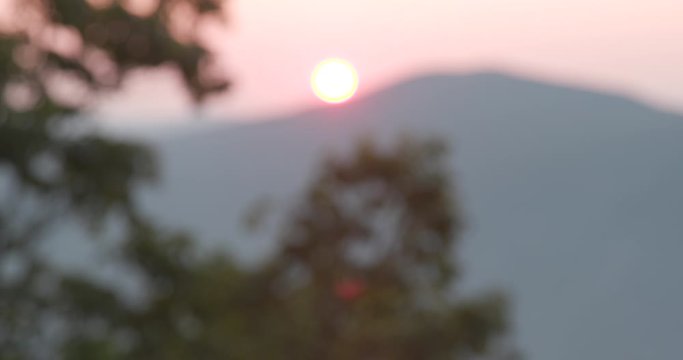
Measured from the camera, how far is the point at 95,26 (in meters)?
11.6

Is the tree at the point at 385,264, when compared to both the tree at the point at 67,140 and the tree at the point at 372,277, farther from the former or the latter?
the tree at the point at 67,140

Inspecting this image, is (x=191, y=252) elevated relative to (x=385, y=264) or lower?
lower

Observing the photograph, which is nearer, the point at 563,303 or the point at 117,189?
the point at 117,189

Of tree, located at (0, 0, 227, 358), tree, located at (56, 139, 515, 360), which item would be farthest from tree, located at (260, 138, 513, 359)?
tree, located at (0, 0, 227, 358)

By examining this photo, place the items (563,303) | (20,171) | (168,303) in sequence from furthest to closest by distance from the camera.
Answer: (563,303), (168,303), (20,171)

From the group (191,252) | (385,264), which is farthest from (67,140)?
(385,264)

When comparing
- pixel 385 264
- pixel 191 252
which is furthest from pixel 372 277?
pixel 191 252

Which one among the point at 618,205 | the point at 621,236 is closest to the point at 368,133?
the point at 621,236

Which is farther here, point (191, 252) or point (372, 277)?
point (372, 277)

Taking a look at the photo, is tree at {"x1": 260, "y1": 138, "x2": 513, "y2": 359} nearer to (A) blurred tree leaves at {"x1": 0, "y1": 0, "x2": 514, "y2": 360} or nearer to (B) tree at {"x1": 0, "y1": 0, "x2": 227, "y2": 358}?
(A) blurred tree leaves at {"x1": 0, "y1": 0, "x2": 514, "y2": 360}

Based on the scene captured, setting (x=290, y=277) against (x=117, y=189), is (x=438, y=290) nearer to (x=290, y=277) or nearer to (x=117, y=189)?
(x=290, y=277)

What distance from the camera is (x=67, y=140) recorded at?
11.4 m

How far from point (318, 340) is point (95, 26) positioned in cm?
859

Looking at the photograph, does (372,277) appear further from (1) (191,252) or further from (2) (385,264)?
(1) (191,252)
